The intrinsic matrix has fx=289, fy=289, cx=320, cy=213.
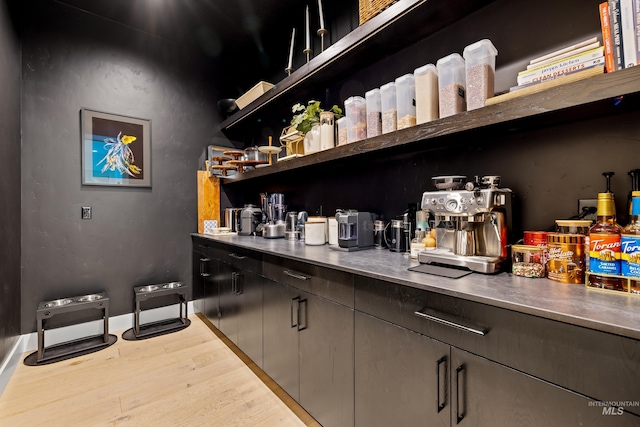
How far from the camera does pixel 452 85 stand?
129cm

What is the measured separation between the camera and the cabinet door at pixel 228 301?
231 centimetres

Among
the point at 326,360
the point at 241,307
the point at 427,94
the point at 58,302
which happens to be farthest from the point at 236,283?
the point at 427,94

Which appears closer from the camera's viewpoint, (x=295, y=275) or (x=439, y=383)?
(x=439, y=383)

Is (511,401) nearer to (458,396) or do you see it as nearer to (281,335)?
(458,396)

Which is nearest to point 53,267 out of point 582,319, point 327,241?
point 327,241

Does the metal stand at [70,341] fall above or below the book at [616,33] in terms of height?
below

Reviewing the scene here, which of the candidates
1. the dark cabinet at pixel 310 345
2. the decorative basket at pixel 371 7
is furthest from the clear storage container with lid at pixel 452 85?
the dark cabinet at pixel 310 345

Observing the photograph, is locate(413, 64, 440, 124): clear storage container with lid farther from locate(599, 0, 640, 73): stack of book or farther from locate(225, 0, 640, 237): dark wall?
locate(599, 0, 640, 73): stack of book

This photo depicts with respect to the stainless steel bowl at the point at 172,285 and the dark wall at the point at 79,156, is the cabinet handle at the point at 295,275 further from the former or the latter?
the dark wall at the point at 79,156

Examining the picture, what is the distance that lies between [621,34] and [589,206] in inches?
22.9

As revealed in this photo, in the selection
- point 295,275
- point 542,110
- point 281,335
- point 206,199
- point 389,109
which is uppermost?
point 389,109

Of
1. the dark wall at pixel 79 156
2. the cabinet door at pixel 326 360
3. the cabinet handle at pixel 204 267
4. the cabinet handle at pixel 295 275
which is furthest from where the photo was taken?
the cabinet handle at pixel 204 267
